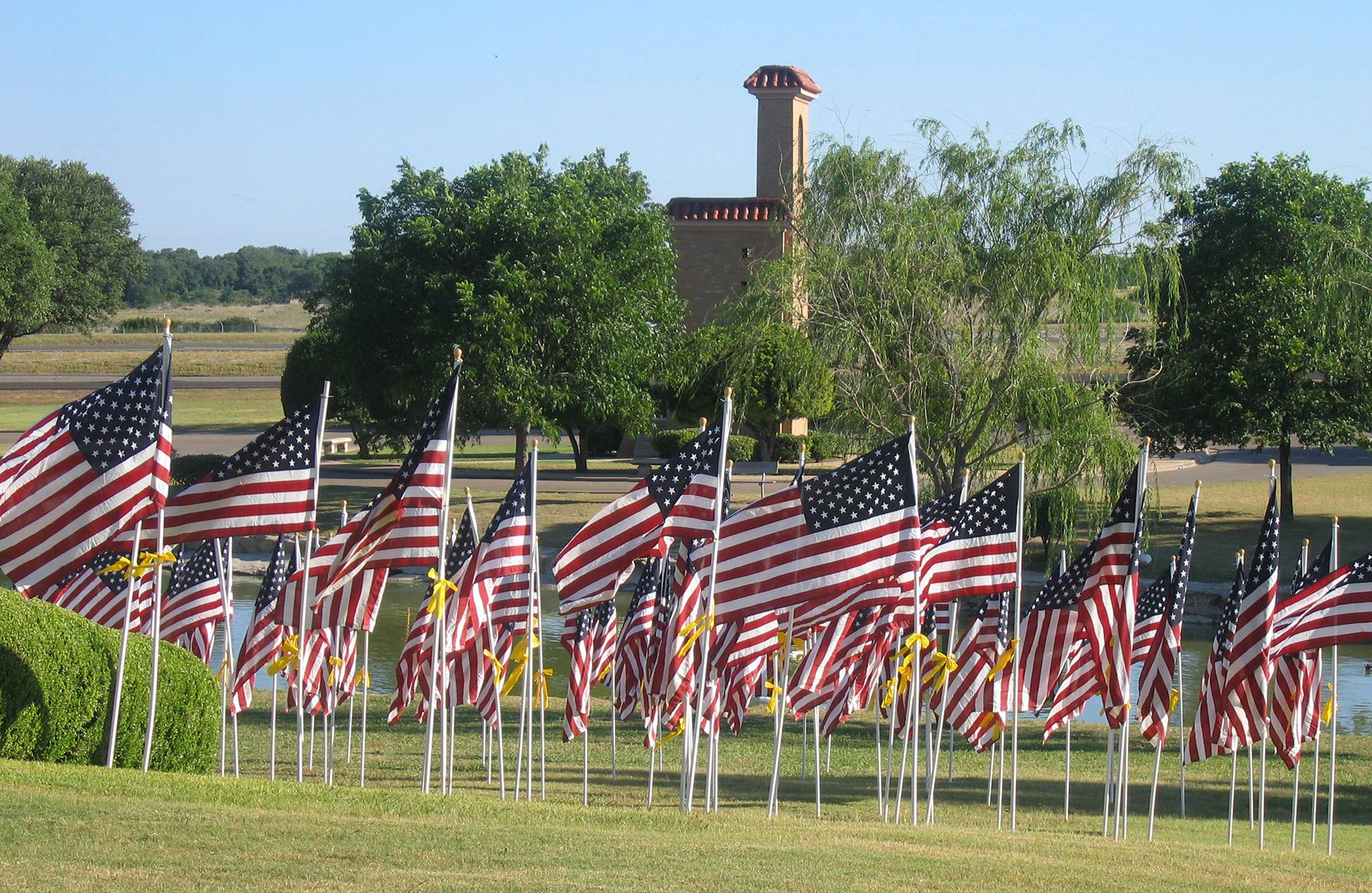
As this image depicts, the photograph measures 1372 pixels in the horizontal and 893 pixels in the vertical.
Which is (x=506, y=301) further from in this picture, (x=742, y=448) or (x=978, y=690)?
(x=978, y=690)

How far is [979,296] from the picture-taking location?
2280 cm

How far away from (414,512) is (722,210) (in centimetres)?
4038

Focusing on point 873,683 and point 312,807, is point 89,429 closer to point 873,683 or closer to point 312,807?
point 312,807

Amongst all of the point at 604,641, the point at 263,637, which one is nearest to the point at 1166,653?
the point at 604,641

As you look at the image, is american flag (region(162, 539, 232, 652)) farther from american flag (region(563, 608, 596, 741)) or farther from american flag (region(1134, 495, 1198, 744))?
american flag (region(1134, 495, 1198, 744))

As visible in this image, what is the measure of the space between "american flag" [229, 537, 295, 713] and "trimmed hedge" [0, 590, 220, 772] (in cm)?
276

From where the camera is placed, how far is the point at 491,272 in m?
37.7

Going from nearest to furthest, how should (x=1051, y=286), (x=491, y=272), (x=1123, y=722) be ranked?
(x=1123, y=722) → (x=1051, y=286) → (x=491, y=272)

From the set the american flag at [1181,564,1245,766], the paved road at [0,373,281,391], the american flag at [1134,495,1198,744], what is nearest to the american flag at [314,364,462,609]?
the american flag at [1134,495,1198,744]

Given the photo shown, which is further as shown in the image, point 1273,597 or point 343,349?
point 343,349

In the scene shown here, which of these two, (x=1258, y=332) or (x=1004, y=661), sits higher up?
(x=1258, y=332)

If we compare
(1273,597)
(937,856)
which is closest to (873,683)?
(1273,597)

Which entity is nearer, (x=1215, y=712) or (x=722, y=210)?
(x=1215, y=712)

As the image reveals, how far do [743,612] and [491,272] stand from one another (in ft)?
87.8
